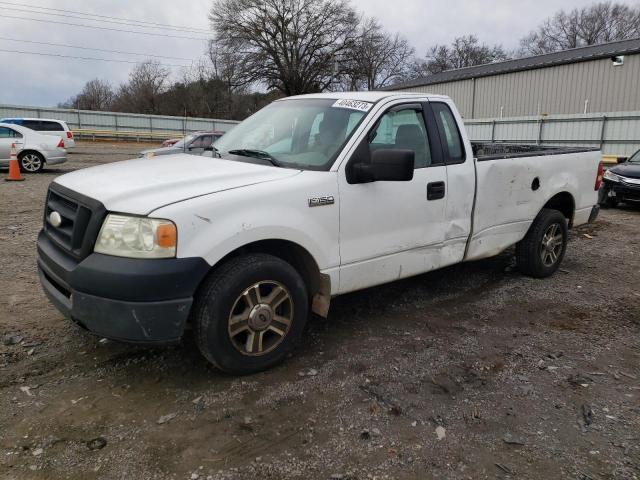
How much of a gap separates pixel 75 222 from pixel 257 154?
138 cm

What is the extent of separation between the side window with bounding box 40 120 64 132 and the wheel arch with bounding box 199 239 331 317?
22.3m

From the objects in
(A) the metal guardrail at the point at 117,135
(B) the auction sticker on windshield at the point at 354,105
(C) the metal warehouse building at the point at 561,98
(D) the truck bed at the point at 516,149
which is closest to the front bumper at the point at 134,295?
(B) the auction sticker on windshield at the point at 354,105

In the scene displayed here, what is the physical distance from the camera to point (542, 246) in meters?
5.48

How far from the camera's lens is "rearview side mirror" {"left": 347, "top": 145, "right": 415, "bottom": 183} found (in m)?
3.39

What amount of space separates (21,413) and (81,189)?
1.38 m

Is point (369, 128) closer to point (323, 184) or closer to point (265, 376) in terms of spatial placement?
point (323, 184)

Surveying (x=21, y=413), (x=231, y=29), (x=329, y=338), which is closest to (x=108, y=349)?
(x=21, y=413)

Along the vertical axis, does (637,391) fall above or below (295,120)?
below

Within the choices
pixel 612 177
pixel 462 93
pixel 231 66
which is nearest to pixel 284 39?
pixel 231 66

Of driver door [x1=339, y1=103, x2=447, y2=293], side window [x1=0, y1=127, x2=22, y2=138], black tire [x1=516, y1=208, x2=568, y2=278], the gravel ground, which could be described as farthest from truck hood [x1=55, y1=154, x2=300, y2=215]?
side window [x1=0, y1=127, x2=22, y2=138]

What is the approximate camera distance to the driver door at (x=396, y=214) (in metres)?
3.64

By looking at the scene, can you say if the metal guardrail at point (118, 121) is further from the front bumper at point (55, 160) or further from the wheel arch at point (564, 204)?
the wheel arch at point (564, 204)

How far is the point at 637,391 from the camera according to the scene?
3.29 meters

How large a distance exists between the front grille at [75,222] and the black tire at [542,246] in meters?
4.25
